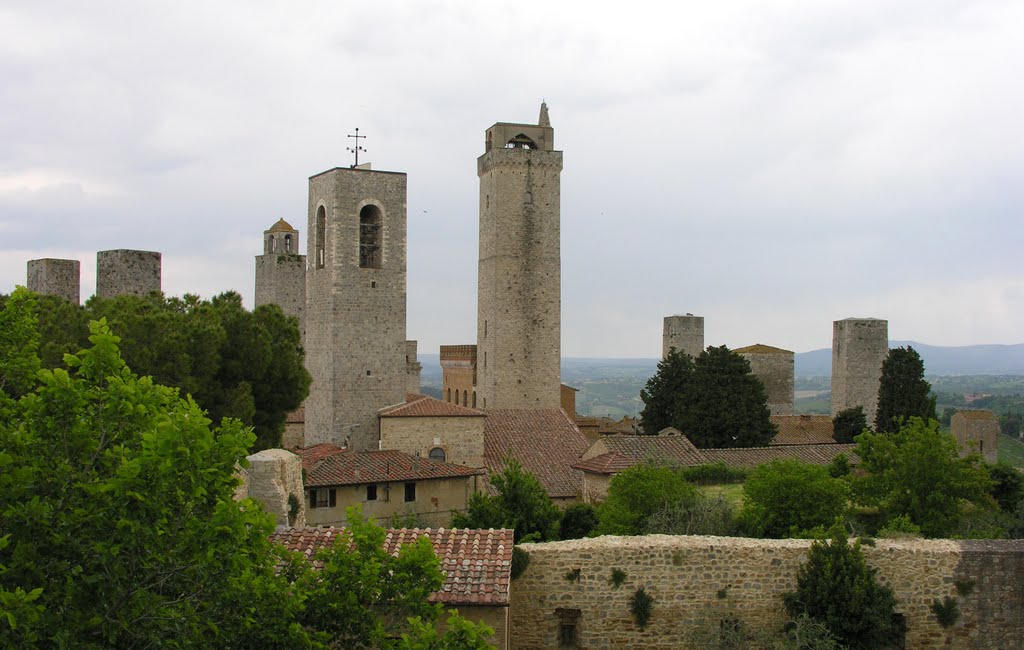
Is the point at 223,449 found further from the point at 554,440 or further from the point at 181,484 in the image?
the point at 554,440

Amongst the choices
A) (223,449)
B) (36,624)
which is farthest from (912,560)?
(36,624)

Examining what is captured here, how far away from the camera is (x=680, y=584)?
11469 mm

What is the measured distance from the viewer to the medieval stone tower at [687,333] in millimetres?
52344

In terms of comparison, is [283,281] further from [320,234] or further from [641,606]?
[641,606]

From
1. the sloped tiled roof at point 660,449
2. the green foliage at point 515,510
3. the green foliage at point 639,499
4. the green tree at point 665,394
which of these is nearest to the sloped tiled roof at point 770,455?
the sloped tiled roof at point 660,449

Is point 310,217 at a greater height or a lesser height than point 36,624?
greater

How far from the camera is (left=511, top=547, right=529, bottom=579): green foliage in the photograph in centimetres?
1129

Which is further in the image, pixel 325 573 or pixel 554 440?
pixel 554 440

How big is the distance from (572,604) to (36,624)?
278 inches

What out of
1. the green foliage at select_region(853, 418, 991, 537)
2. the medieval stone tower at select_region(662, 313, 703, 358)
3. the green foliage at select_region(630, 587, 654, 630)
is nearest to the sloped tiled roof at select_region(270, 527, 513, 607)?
the green foliage at select_region(630, 587, 654, 630)

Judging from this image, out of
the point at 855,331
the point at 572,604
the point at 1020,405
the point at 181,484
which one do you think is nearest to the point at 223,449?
→ the point at 181,484

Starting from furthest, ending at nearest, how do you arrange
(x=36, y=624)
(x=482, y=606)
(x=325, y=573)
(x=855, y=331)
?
1. (x=855, y=331)
2. (x=482, y=606)
3. (x=325, y=573)
4. (x=36, y=624)

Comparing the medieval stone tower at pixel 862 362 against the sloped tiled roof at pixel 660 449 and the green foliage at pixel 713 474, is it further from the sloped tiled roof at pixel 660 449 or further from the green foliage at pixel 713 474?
the green foliage at pixel 713 474

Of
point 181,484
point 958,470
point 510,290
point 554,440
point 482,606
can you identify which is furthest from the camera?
point 510,290
